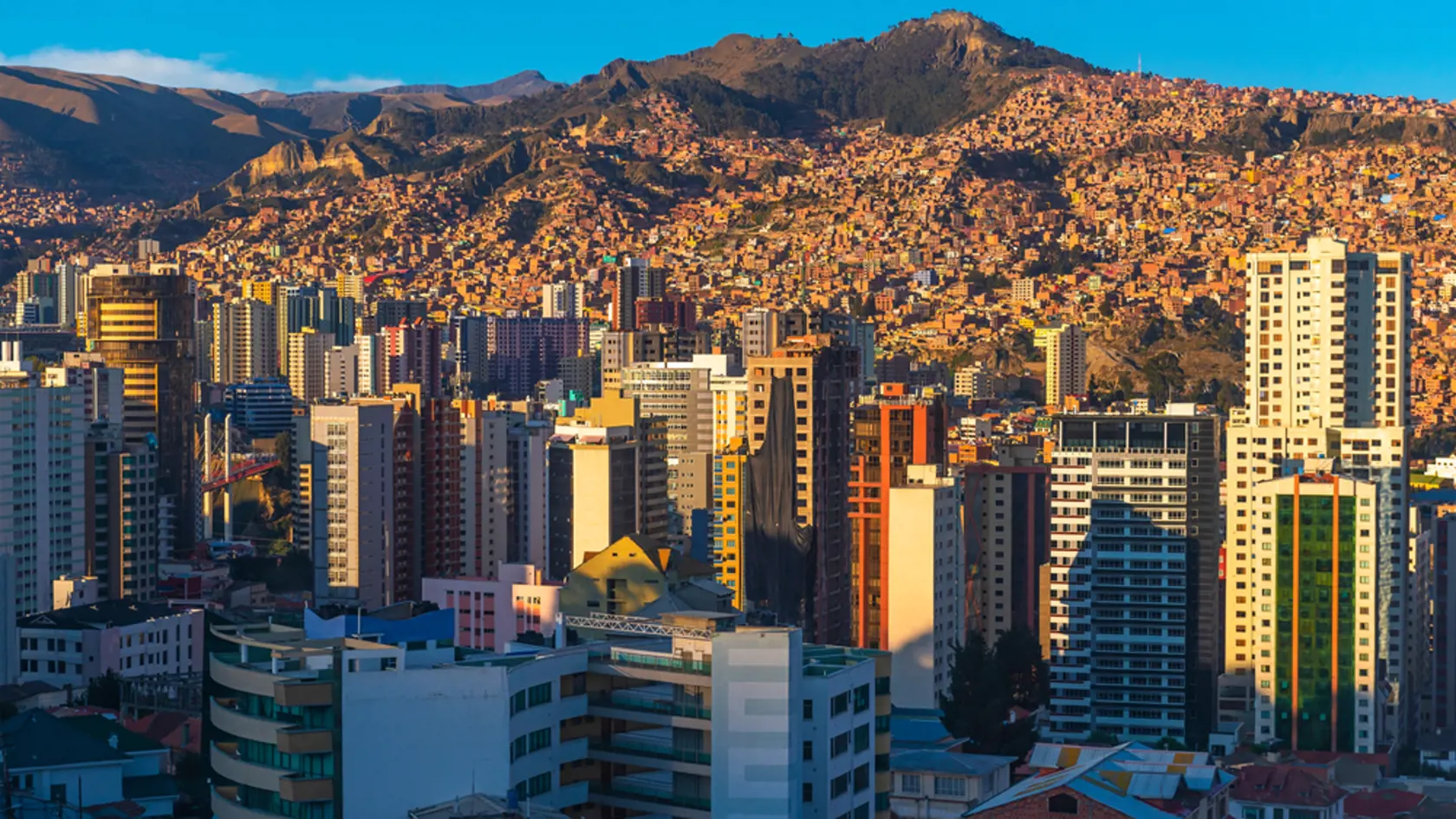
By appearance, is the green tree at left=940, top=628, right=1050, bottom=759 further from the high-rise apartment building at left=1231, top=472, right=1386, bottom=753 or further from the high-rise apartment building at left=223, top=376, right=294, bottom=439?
the high-rise apartment building at left=223, top=376, right=294, bottom=439

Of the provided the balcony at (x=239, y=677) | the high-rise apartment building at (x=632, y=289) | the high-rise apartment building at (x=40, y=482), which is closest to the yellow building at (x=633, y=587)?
the balcony at (x=239, y=677)

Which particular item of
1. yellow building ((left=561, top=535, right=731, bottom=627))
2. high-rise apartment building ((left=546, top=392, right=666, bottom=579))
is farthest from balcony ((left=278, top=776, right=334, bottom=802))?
high-rise apartment building ((left=546, top=392, right=666, bottom=579))

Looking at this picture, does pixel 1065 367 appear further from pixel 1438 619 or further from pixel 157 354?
pixel 1438 619

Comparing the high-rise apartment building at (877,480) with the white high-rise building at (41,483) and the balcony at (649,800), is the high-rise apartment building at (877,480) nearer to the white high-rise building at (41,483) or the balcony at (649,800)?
the white high-rise building at (41,483)

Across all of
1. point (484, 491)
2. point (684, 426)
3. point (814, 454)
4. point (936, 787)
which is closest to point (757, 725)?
point (936, 787)

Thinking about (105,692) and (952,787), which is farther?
(105,692)

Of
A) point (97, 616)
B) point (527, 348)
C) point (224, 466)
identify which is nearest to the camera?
point (97, 616)
